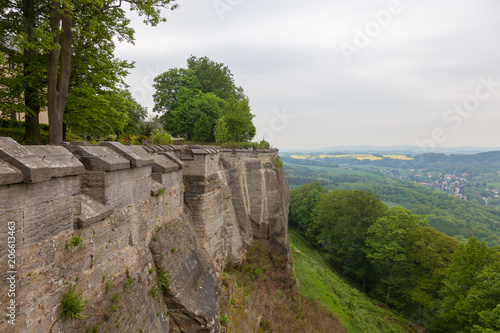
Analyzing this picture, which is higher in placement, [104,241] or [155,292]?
[104,241]

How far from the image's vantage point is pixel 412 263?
83.9ft

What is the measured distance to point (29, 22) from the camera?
9.95m

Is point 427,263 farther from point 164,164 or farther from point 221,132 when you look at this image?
point 164,164

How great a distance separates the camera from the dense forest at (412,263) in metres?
17.3

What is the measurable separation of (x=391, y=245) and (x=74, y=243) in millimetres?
29700

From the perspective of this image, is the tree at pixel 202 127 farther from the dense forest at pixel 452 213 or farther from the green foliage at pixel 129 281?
the dense forest at pixel 452 213

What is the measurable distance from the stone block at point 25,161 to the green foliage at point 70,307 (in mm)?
1849

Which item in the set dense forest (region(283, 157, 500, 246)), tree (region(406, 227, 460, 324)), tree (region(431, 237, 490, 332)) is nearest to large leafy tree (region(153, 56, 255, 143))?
tree (region(406, 227, 460, 324))

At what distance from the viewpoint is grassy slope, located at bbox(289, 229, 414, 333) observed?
1967 cm

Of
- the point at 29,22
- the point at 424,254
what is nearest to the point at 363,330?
the point at 424,254

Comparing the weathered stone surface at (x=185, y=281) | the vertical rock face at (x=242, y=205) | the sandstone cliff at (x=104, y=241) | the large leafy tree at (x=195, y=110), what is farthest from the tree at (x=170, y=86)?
the weathered stone surface at (x=185, y=281)

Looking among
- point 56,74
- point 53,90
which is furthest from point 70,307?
point 56,74

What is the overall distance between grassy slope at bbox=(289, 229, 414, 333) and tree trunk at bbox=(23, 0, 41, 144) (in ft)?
69.0

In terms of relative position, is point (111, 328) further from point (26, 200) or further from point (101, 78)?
point (101, 78)
